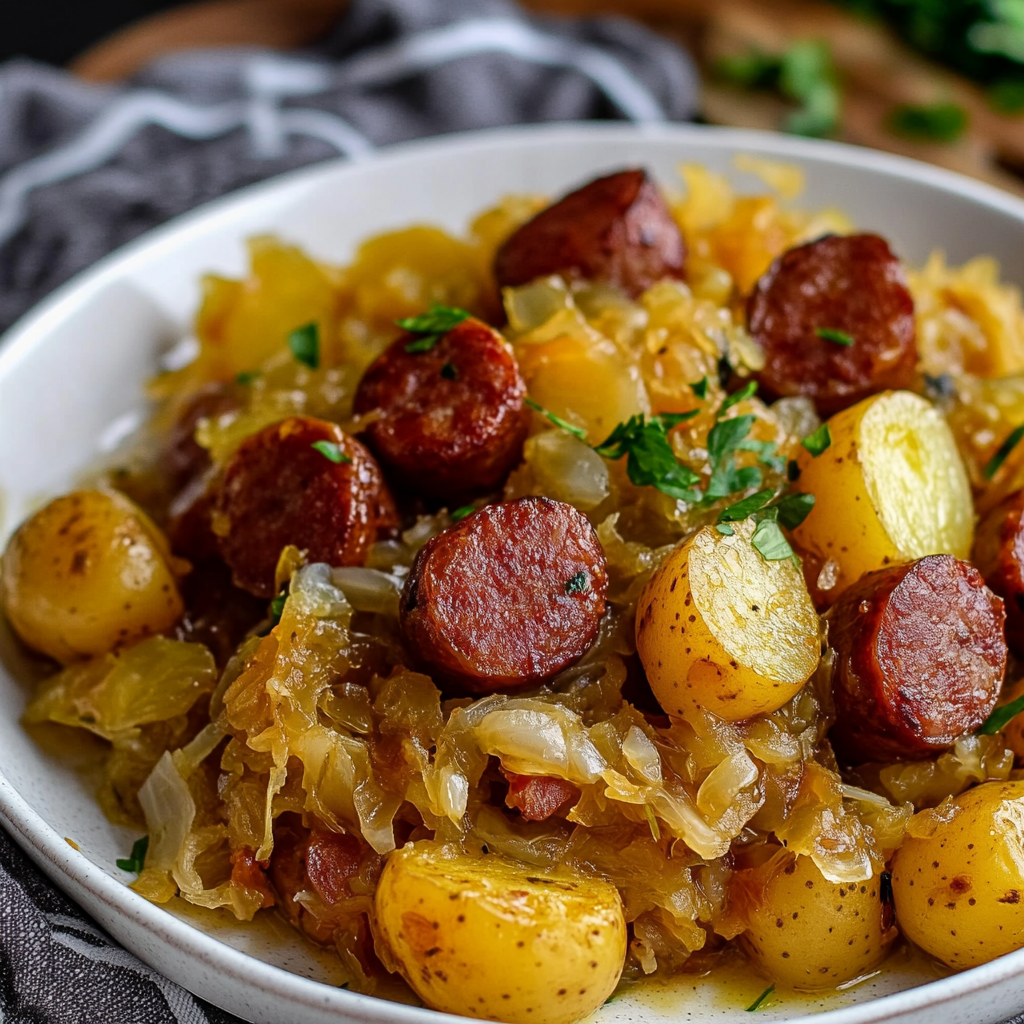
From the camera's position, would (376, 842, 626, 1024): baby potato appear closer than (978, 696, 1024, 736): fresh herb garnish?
Yes

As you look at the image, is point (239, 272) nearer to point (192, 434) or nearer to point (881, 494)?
point (192, 434)

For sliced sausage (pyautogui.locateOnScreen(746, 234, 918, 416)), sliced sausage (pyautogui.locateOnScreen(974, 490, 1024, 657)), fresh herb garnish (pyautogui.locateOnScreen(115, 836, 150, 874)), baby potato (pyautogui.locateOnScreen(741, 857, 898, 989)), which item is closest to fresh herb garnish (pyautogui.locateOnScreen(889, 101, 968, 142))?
sliced sausage (pyautogui.locateOnScreen(746, 234, 918, 416))

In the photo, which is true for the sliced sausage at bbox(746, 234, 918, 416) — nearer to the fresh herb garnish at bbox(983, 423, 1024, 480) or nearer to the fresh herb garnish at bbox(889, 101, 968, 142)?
the fresh herb garnish at bbox(983, 423, 1024, 480)

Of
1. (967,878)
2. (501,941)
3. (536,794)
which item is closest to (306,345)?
(536,794)

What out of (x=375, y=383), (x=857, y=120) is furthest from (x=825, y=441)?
(x=857, y=120)

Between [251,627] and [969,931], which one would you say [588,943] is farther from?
[251,627]
